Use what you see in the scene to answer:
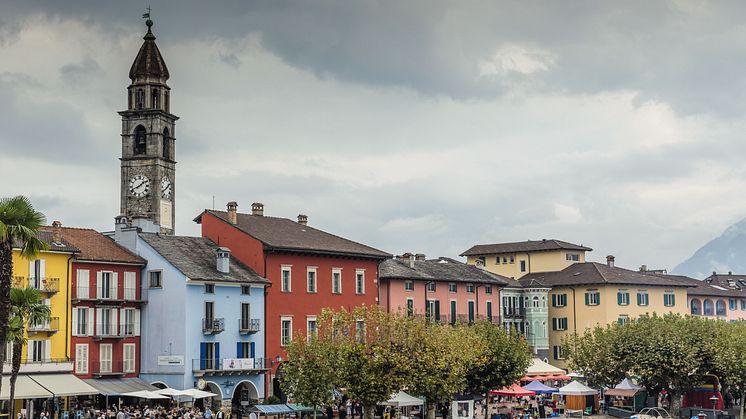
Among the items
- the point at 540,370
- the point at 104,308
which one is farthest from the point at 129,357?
the point at 540,370

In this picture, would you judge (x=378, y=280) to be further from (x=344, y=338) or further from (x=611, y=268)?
(x=611, y=268)

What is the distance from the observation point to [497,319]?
10431 centimetres

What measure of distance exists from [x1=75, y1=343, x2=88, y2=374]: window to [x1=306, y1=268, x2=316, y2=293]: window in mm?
18149

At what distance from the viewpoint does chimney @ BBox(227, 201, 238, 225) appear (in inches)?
3197

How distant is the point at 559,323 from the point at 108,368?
5642cm

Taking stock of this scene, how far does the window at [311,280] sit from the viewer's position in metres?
80.8

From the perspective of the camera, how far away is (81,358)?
6781 centimetres

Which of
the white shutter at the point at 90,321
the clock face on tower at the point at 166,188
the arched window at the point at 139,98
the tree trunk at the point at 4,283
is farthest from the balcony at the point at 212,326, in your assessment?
the arched window at the point at 139,98

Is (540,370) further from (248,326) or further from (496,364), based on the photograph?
(248,326)

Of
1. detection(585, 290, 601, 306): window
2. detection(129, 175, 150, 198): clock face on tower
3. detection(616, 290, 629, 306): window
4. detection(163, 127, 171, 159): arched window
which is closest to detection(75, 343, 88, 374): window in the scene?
detection(129, 175, 150, 198): clock face on tower

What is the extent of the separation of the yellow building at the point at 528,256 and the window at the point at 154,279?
55.5 meters

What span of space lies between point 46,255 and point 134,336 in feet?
28.2

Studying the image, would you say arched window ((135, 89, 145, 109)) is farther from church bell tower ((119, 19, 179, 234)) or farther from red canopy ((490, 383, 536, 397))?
red canopy ((490, 383, 536, 397))

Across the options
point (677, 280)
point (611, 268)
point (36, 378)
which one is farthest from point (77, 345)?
point (677, 280)
